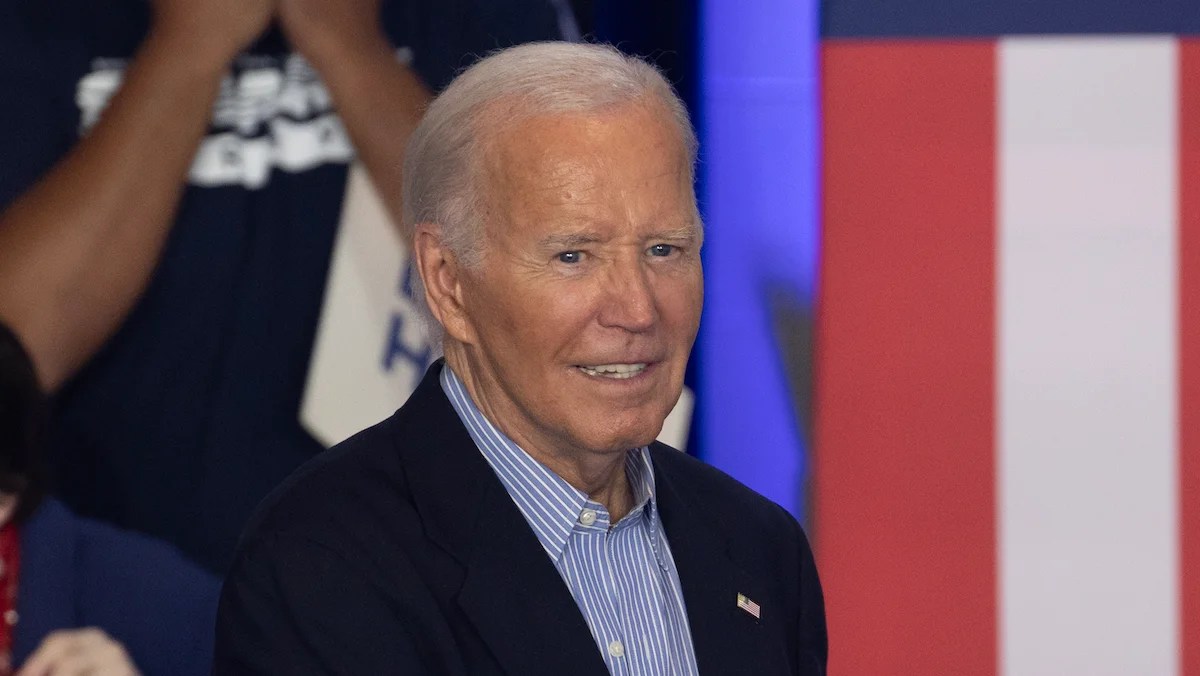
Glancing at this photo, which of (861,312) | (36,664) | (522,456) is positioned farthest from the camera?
(861,312)

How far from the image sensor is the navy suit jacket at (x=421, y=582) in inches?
39.7

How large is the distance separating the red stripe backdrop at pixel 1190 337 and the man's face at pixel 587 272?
5.14 feet

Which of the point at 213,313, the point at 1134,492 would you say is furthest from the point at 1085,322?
the point at 213,313

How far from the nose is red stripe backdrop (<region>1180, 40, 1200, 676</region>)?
5.36 ft

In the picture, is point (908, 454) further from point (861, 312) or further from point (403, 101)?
point (403, 101)

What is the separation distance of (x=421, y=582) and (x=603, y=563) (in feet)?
0.60

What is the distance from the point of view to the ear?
119 centimetres

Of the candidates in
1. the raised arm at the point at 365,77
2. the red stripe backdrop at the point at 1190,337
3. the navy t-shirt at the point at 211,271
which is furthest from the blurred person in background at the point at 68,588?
the red stripe backdrop at the point at 1190,337

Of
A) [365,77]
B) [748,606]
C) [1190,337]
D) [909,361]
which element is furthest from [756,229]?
[748,606]

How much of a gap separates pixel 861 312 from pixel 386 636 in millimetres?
1549

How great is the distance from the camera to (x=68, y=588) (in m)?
1.92

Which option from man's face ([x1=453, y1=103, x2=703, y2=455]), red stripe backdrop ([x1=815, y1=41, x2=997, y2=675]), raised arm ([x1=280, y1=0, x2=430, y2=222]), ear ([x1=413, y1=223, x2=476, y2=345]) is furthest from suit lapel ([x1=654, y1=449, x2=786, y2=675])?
red stripe backdrop ([x1=815, y1=41, x2=997, y2=675])

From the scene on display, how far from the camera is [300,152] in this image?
204 centimetres

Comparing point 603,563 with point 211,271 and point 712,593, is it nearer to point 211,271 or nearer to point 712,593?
point 712,593
